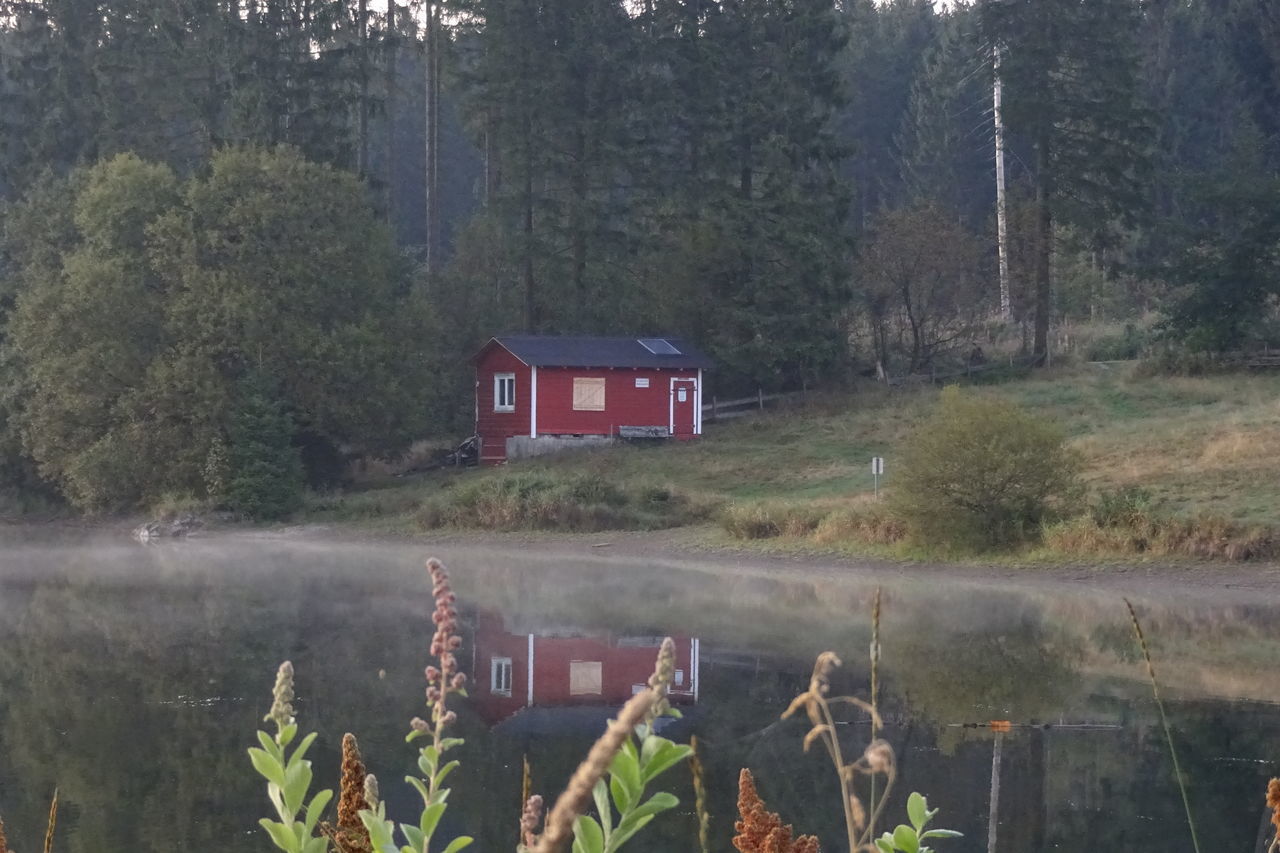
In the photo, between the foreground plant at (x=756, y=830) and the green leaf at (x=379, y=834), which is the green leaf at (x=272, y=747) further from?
the foreground plant at (x=756, y=830)

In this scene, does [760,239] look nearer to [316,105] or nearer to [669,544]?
[316,105]

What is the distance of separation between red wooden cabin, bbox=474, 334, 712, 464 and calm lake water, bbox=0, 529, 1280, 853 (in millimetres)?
16259

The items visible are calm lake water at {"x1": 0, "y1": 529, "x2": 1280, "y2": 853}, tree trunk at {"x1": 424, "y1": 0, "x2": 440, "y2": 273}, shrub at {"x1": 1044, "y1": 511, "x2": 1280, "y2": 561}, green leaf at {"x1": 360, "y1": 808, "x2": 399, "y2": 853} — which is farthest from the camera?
tree trunk at {"x1": 424, "y1": 0, "x2": 440, "y2": 273}

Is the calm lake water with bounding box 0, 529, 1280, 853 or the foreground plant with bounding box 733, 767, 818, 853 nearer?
the foreground plant with bounding box 733, 767, 818, 853

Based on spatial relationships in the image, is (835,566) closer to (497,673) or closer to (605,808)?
(497,673)

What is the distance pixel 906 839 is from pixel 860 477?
117 feet

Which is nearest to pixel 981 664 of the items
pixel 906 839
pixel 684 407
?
pixel 906 839

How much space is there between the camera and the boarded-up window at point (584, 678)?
18.9 m

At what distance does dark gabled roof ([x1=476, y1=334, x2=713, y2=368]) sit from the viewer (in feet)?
155

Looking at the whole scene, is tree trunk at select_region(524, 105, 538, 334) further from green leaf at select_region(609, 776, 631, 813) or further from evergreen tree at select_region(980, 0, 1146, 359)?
green leaf at select_region(609, 776, 631, 813)

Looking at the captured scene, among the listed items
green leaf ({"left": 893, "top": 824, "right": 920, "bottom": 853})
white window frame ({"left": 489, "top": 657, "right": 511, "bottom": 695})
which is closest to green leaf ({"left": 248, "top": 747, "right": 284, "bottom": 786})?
green leaf ({"left": 893, "top": 824, "right": 920, "bottom": 853})

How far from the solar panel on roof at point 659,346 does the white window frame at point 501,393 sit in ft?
12.7

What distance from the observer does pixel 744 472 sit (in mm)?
42000

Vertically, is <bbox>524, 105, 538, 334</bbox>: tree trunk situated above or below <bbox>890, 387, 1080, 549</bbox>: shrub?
above
